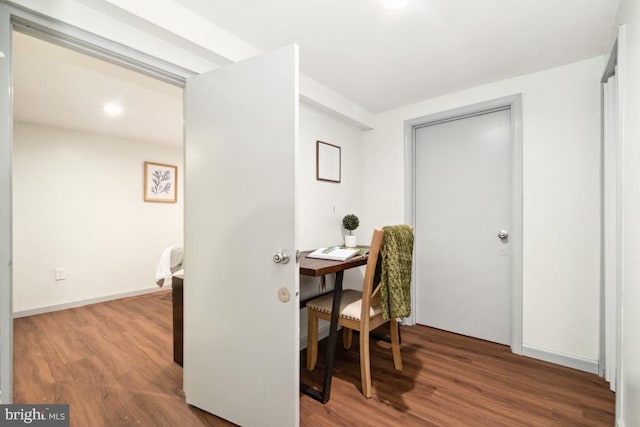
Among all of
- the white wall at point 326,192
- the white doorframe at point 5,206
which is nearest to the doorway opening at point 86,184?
the white doorframe at point 5,206

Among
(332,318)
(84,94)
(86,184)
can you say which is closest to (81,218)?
(86,184)

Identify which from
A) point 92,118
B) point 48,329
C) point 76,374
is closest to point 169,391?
point 76,374

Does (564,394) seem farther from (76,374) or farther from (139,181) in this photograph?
(139,181)

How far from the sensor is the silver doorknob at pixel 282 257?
1.38 meters

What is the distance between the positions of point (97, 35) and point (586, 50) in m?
2.88

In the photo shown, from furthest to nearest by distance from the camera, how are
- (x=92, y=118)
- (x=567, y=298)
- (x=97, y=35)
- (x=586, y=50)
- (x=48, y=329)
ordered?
(x=92, y=118)
(x=48, y=329)
(x=567, y=298)
(x=586, y=50)
(x=97, y=35)

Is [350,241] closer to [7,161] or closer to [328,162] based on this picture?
[328,162]

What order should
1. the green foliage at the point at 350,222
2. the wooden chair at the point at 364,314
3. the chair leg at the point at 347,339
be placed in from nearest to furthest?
1. the wooden chair at the point at 364,314
2. the chair leg at the point at 347,339
3. the green foliage at the point at 350,222

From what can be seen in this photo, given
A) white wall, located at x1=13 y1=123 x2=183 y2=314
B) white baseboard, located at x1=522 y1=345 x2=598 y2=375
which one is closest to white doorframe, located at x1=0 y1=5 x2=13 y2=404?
white wall, located at x1=13 y1=123 x2=183 y2=314

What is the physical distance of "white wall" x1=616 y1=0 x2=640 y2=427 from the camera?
118cm

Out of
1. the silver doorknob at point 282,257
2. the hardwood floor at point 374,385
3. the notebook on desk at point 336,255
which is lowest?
the hardwood floor at point 374,385

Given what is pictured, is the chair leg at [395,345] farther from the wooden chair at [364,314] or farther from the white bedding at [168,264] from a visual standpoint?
the white bedding at [168,264]

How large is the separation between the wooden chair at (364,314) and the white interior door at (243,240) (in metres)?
0.59

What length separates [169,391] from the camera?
1897mm
